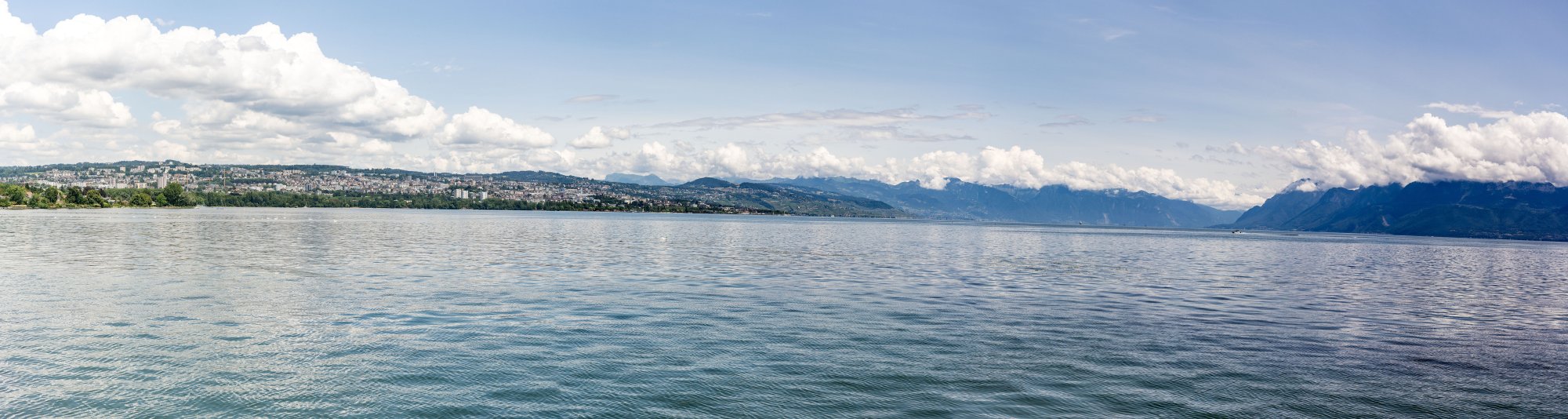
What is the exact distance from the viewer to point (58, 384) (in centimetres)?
1667

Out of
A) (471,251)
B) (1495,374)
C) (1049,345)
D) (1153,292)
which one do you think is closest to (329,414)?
(1049,345)

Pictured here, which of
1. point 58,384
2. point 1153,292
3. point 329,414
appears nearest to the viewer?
point 329,414

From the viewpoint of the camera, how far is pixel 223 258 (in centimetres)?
5178

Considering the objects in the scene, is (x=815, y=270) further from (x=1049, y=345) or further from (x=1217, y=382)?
(x=1217, y=382)

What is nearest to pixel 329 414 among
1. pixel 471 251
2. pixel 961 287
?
pixel 961 287

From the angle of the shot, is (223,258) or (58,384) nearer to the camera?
(58,384)

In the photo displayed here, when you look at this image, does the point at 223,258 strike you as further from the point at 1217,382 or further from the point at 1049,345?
the point at 1217,382

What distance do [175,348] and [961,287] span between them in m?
33.7

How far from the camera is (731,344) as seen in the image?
23.4 m

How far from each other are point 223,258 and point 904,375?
49.5m

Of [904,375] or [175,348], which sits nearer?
[904,375]

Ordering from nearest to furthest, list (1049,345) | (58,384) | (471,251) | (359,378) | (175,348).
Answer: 1. (58,384)
2. (359,378)
3. (175,348)
4. (1049,345)
5. (471,251)

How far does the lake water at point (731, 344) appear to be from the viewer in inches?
658

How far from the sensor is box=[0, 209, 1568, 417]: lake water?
16.7 m
